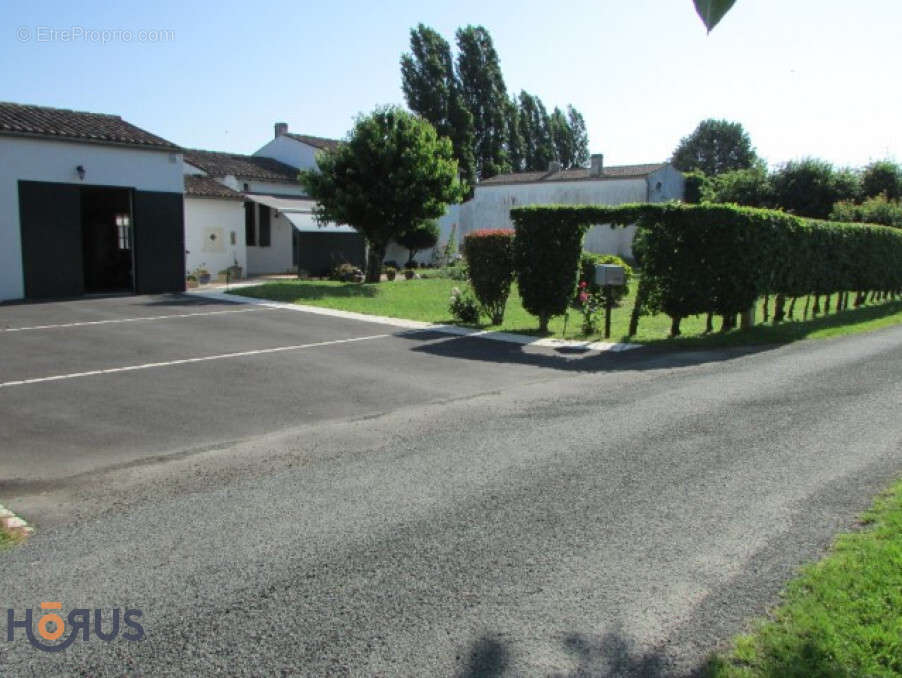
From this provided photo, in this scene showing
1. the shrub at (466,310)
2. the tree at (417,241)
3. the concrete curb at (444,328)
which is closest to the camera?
the concrete curb at (444,328)

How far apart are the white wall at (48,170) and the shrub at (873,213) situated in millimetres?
29051

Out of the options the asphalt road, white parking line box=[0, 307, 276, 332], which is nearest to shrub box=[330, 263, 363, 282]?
white parking line box=[0, 307, 276, 332]

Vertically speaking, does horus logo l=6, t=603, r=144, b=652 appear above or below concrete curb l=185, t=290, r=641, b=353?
below

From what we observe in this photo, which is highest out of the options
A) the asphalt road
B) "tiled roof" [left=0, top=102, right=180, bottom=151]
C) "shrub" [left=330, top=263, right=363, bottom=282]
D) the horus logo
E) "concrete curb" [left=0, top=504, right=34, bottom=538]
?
"tiled roof" [left=0, top=102, right=180, bottom=151]

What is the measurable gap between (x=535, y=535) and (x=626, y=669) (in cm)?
143

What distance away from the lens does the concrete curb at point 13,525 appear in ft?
14.8

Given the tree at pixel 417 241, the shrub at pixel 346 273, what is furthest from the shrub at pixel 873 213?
the shrub at pixel 346 273

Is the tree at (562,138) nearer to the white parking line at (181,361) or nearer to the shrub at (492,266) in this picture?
the shrub at (492,266)

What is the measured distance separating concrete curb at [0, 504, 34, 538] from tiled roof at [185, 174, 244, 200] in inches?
866

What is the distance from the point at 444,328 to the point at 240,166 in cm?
2216

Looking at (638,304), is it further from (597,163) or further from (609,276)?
(597,163)

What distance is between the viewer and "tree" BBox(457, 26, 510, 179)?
51562 mm

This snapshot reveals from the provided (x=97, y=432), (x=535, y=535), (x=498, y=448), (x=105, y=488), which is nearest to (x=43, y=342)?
(x=97, y=432)

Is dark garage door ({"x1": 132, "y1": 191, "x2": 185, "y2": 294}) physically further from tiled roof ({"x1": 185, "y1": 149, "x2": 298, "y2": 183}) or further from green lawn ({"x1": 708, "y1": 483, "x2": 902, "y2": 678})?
green lawn ({"x1": 708, "y1": 483, "x2": 902, "y2": 678})
